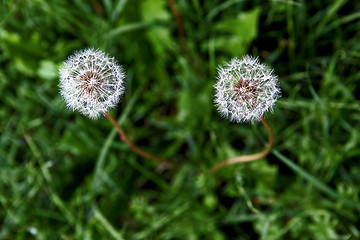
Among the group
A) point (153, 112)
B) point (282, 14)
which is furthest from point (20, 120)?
point (282, 14)

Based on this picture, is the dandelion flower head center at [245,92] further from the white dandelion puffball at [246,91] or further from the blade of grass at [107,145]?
the blade of grass at [107,145]

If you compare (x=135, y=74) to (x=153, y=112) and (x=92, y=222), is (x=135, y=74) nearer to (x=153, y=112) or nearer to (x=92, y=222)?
(x=153, y=112)

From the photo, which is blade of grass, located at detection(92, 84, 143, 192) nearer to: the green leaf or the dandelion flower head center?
the green leaf

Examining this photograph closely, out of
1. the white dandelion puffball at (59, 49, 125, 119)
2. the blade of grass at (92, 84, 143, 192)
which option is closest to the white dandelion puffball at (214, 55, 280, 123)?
the white dandelion puffball at (59, 49, 125, 119)

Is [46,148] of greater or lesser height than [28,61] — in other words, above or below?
below

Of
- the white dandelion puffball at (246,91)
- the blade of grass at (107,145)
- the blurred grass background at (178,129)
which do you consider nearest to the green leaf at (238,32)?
the blurred grass background at (178,129)

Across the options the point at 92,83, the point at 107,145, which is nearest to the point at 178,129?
the point at 107,145

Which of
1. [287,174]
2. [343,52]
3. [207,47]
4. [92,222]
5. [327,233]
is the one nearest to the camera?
[327,233]

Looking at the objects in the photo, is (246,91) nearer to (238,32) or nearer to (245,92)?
(245,92)
